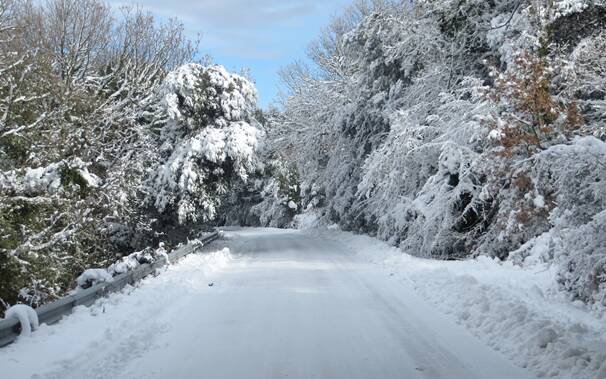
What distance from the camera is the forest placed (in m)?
9.89

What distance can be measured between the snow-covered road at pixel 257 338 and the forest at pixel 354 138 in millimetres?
2097

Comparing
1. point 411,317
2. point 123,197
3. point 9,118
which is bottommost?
point 411,317

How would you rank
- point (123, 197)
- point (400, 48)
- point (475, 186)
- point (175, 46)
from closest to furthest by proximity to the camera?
point (123, 197) → point (475, 186) → point (400, 48) → point (175, 46)

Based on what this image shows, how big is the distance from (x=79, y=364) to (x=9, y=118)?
5686 mm

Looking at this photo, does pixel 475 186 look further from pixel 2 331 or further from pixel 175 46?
pixel 175 46

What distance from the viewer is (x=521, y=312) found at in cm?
875

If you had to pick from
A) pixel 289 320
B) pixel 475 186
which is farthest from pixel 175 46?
pixel 289 320

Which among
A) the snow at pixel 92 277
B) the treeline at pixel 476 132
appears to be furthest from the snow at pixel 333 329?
the treeline at pixel 476 132

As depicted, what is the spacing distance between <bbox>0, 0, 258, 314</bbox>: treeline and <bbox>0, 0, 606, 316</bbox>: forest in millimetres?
67

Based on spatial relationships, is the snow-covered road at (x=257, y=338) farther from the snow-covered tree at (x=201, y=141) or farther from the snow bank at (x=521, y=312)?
the snow-covered tree at (x=201, y=141)

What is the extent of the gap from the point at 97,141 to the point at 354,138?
49.9ft

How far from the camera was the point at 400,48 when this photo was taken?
21.5 meters

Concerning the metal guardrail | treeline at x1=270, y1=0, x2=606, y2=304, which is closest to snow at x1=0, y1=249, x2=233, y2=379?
the metal guardrail

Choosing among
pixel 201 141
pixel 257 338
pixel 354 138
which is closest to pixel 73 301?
pixel 257 338
